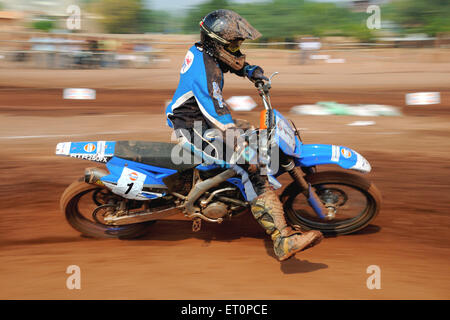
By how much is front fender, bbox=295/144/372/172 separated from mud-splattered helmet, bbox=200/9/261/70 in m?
1.04

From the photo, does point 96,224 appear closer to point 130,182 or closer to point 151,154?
point 130,182

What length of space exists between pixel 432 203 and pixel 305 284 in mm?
2317

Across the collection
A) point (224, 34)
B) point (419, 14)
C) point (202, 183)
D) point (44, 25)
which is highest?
point (419, 14)

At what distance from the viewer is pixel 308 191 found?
3926 millimetres

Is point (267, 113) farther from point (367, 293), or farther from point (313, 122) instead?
point (313, 122)

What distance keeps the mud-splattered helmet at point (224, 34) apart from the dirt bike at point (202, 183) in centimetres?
37

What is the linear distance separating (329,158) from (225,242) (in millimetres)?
1299

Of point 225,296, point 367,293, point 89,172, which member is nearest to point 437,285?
point 367,293

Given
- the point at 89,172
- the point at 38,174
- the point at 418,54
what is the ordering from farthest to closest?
1. the point at 418,54
2. the point at 38,174
3. the point at 89,172

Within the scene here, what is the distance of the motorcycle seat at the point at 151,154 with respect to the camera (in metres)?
3.82

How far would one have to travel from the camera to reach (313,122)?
28.0 ft

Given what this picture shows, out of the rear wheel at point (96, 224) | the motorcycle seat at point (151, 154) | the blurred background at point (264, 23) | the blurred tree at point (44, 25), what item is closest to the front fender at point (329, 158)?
the motorcycle seat at point (151, 154)

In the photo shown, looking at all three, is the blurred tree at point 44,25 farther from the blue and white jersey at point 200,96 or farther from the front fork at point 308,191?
the front fork at point 308,191

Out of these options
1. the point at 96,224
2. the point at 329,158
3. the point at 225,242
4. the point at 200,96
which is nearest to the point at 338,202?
the point at 329,158
